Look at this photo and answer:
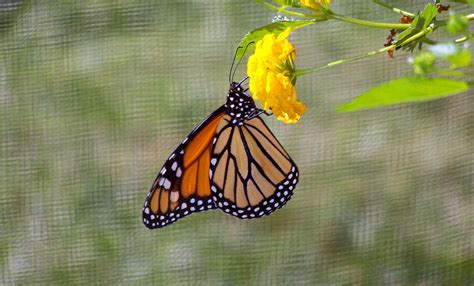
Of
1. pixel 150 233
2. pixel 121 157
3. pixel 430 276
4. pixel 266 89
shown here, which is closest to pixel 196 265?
pixel 150 233

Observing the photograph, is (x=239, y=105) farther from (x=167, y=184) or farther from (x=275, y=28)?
(x=275, y=28)

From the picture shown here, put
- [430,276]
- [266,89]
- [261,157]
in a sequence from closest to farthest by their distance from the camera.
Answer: [266,89] < [261,157] < [430,276]

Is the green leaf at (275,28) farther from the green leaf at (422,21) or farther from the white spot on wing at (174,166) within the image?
the white spot on wing at (174,166)

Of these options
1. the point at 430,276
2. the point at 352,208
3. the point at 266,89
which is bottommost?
the point at 430,276

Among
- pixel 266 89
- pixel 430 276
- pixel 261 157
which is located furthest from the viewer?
pixel 430 276

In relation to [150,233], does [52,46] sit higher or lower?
higher

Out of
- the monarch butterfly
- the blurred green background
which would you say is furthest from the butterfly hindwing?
the blurred green background

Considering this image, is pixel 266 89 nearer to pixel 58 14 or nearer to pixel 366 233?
pixel 366 233
